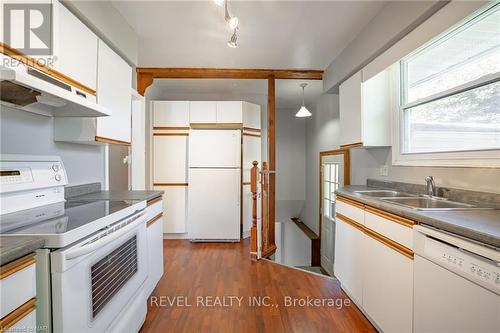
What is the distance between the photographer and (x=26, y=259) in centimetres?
83

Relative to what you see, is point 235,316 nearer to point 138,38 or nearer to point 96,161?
point 96,161

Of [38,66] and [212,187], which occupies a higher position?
[38,66]

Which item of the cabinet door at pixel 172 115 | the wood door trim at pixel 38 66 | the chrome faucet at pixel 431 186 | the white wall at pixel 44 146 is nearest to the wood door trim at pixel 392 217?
the chrome faucet at pixel 431 186

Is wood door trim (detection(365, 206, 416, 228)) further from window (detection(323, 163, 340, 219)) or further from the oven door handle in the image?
window (detection(323, 163, 340, 219))

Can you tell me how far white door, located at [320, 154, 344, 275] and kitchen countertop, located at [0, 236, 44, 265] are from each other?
322 centimetres

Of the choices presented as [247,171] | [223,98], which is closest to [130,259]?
[247,171]

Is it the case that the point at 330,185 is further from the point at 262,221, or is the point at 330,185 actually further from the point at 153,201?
the point at 153,201

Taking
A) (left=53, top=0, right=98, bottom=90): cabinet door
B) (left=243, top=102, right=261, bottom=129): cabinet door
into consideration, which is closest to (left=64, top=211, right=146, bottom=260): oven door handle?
(left=53, top=0, right=98, bottom=90): cabinet door

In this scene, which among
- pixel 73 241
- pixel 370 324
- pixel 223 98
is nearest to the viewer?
pixel 73 241

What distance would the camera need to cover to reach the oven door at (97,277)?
3.00ft

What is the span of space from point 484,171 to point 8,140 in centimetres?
278

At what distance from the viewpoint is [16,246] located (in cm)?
78

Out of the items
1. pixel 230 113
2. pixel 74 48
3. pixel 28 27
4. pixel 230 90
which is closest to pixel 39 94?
pixel 28 27

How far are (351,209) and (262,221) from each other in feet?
4.32
